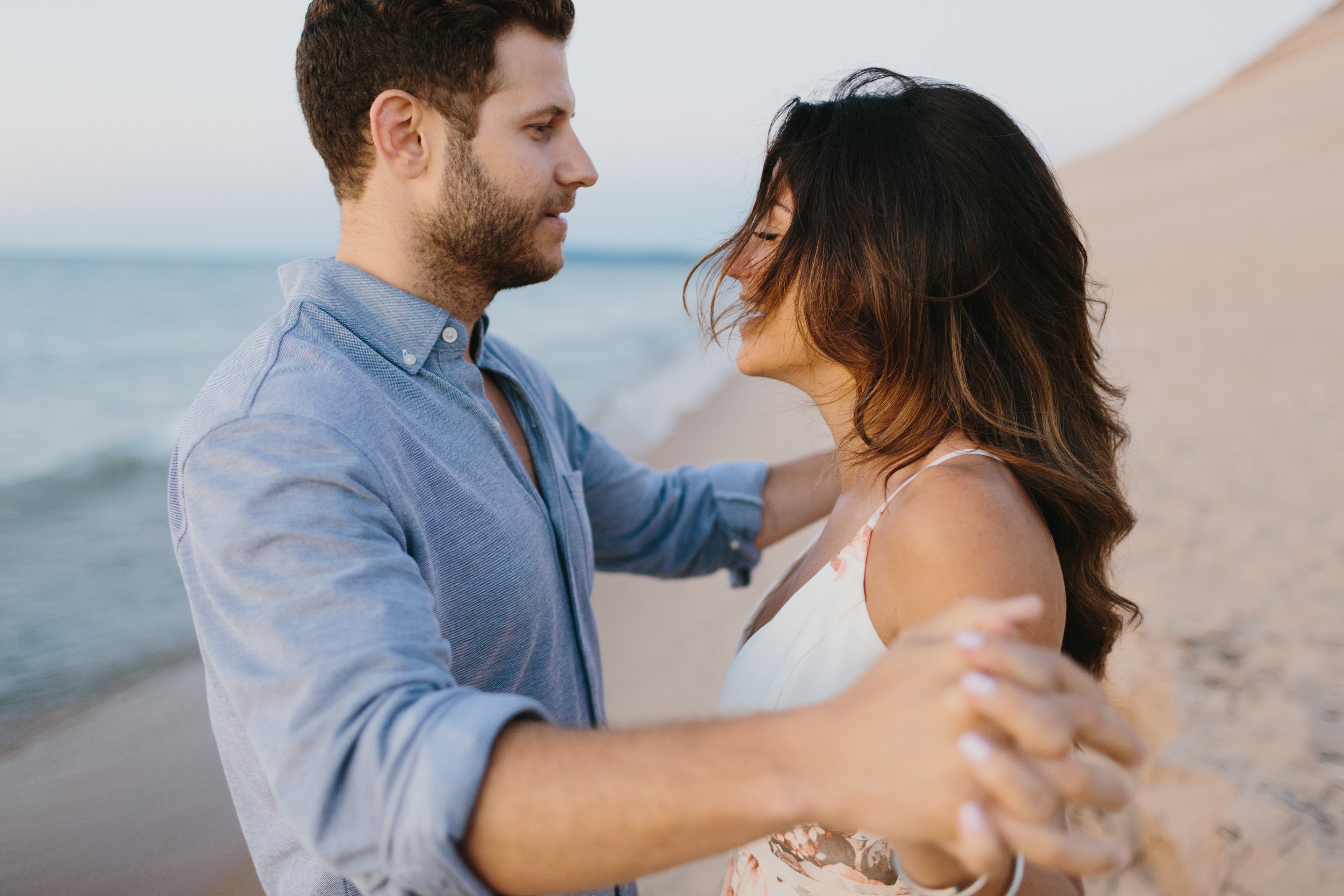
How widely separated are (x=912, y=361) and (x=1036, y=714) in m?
1.12

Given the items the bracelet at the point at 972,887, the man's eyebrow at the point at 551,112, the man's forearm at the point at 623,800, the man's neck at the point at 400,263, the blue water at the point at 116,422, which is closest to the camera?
the man's forearm at the point at 623,800

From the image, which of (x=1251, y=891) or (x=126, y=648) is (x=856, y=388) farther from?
(x=126, y=648)

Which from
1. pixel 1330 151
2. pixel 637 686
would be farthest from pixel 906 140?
pixel 1330 151

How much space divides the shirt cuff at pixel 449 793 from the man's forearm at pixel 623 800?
0.07 feet

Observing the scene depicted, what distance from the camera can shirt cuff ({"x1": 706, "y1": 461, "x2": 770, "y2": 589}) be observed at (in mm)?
2629

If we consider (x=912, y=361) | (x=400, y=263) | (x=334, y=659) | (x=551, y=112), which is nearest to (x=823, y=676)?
(x=912, y=361)

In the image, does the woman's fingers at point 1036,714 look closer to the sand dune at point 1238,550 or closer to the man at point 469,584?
the man at point 469,584

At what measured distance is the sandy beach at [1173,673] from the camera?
270cm

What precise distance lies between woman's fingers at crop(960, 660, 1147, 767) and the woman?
0.66 metres

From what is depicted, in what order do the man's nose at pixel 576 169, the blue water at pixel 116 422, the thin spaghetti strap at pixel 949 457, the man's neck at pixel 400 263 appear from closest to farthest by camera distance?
the thin spaghetti strap at pixel 949 457 < the man's neck at pixel 400 263 < the man's nose at pixel 576 169 < the blue water at pixel 116 422

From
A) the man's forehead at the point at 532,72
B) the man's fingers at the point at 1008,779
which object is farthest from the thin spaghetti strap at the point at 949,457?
the man's forehead at the point at 532,72

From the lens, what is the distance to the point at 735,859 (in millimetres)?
2064

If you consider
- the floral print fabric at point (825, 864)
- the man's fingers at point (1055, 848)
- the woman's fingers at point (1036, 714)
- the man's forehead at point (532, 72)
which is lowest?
the floral print fabric at point (825, 864)

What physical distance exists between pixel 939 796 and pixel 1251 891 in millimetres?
2314
